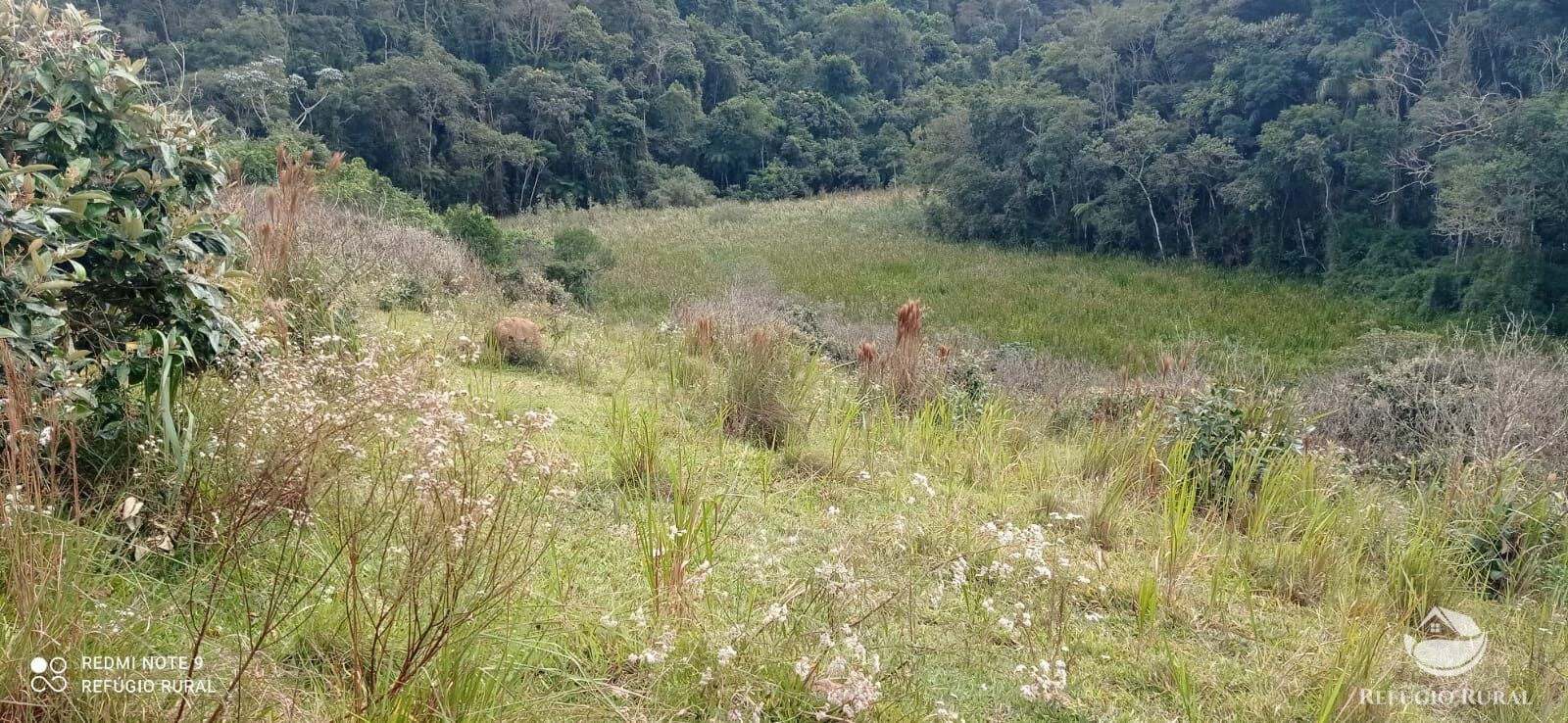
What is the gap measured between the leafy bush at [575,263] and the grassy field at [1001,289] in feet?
1.46

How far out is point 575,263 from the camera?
1368 centimetres

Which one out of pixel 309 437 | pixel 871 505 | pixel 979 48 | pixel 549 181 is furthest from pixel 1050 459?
pixel 979 48

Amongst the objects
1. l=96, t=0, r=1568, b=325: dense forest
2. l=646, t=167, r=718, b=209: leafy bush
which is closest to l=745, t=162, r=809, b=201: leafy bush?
l=96, t=0, r=1568, b=325: dense forest

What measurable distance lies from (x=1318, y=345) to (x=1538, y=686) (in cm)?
1439

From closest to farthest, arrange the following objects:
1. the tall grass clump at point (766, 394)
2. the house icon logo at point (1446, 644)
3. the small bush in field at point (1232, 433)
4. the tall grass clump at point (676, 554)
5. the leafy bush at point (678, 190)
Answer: the tall grass clump at point (676, 554) → the house icon logo at point (1446, 644) → the small bush in field at point (1232, 433) → the tall grass clump at point (766, 394) → the leafy bush at point (678, 190)

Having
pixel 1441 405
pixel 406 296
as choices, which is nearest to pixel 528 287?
pixel 406 296

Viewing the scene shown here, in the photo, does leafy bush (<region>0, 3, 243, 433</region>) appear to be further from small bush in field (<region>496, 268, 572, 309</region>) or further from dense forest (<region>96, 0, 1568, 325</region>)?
dense forest (<region>96, 0, 1568, 325</region>)

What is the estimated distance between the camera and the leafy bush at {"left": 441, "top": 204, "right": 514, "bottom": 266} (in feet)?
38.0

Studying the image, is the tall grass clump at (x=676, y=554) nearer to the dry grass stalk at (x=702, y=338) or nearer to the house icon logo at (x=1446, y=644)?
the house icon logo at (x=1446, y=644)

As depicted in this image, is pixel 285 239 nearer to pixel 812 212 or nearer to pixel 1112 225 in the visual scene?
pixel 1112 225

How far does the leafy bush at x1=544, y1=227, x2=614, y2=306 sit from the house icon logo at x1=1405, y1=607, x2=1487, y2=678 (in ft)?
37.5

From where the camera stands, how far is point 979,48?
46.8 m

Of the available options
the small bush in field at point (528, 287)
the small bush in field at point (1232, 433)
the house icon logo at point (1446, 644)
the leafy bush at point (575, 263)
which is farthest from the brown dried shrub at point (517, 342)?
the leafy bush at point (575, 263)

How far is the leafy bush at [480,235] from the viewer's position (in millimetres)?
11594
